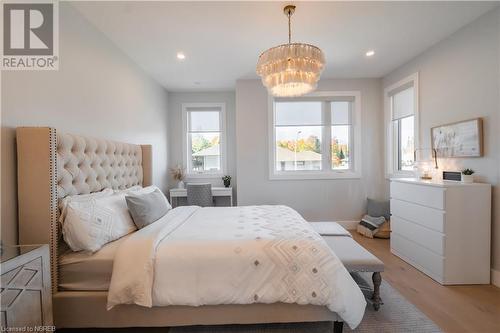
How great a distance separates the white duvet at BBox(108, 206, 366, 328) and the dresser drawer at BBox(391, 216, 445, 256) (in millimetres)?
1359

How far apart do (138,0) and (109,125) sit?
126 cm

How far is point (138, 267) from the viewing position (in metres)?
1.50

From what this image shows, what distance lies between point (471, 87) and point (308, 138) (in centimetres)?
219

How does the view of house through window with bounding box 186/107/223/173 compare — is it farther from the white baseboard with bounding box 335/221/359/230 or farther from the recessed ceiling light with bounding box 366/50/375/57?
the recessed ceiling light with bounding box 366/50/375/57

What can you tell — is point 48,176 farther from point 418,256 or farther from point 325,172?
point 325,172

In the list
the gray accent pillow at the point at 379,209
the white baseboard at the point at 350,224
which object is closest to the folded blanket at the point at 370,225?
the gray accent pillow at the point at 379,209

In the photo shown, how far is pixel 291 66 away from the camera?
1.89 metres

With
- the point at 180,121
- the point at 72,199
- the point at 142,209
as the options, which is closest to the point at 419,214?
the point at 142,209

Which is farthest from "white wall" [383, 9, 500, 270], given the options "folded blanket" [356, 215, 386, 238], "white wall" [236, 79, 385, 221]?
"folded blanket" [356, 215, 386, 238]

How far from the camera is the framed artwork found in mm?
2324

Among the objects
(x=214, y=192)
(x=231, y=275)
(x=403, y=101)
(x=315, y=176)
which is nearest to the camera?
(x=231, y=275)

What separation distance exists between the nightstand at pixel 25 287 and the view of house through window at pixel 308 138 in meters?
3.31

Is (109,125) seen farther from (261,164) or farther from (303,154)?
(303,154)

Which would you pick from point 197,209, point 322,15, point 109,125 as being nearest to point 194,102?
point 109,125
